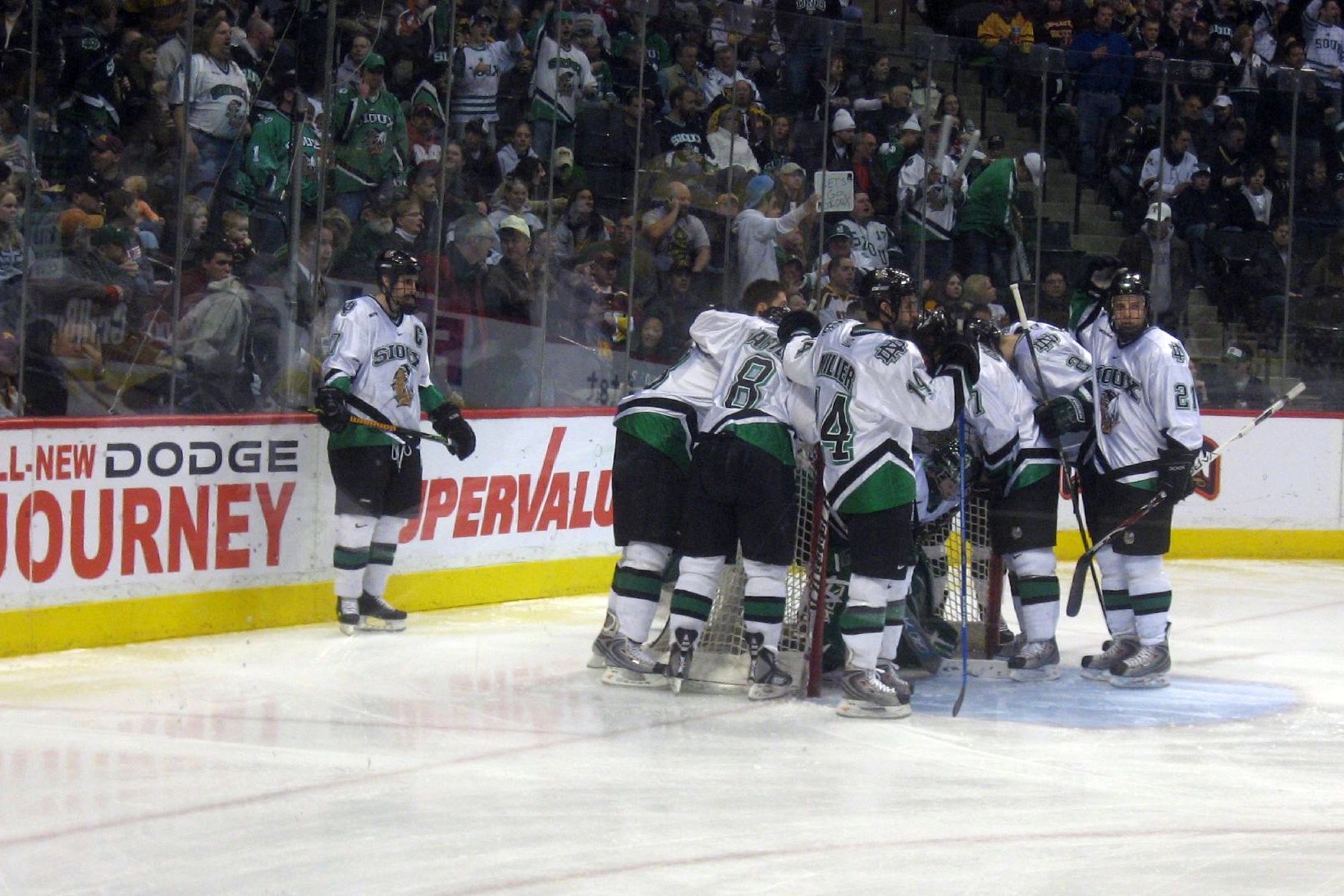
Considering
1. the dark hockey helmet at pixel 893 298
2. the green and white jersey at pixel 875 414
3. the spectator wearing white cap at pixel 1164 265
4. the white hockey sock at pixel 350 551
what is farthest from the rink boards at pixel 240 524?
the spectator wearing white cap at pixel 1164 265

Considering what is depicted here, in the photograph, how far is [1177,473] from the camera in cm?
580

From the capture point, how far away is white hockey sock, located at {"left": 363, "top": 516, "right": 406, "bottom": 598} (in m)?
6.47

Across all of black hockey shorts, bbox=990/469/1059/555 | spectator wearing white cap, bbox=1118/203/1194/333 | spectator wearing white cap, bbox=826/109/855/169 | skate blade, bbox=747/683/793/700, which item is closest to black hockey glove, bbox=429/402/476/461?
skate blade, bbox=747/683/793/700

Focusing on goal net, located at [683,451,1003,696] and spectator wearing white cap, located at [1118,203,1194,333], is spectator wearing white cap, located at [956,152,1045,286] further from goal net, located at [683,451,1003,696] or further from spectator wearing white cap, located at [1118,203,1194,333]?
goal net, located at [683,451,1003,696]

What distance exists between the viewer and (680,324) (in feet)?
27.5

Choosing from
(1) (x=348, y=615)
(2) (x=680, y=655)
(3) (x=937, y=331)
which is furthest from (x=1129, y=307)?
(1) (x=348, y=615)

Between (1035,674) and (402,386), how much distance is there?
253cm

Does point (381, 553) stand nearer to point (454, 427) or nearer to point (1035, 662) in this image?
point (454, 427)

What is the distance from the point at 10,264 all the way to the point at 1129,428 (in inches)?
156

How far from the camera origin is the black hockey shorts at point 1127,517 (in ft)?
19.2

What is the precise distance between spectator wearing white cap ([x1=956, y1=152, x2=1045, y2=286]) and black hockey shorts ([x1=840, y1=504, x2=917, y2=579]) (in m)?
4.22

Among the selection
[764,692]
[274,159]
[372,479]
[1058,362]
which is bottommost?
[764,692]

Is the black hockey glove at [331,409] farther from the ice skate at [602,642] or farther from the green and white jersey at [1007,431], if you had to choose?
the green and white jersey at [1007,431]

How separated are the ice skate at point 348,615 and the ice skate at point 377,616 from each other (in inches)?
3.0
